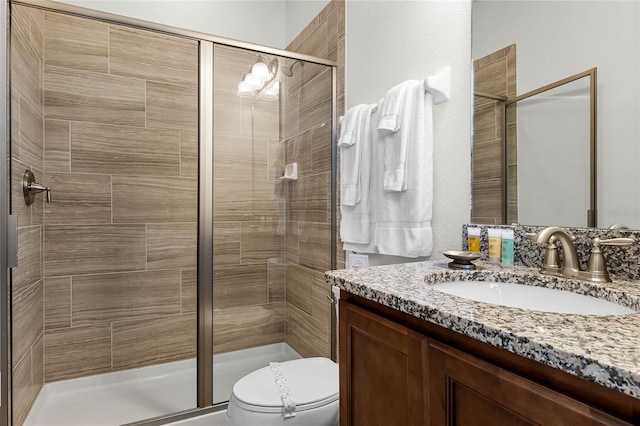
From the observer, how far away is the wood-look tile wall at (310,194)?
6.67ft

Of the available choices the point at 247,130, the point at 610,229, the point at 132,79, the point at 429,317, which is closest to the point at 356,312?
the point at 429,317

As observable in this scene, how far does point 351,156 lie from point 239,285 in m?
0.97

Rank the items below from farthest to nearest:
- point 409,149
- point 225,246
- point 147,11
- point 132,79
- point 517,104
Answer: point 147,11
point 132,79
point 225,246
point 409,149
point 517,104

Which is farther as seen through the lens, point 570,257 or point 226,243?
point 226,243

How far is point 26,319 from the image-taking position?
1658mm

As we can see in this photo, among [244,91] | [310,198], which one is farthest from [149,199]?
[310,198]

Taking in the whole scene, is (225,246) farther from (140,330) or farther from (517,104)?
(517,104)

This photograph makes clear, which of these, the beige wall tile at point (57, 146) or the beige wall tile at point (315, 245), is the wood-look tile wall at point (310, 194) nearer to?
the beige wall tile at point (315, 245)

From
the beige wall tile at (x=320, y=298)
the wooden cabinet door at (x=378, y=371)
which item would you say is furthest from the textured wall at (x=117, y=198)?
the wooden cabinet door at (x=378, y=371)

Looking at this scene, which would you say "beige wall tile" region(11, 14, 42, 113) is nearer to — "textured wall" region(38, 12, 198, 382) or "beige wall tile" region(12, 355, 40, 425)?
"textured wall" region(38, 12, 198, 382)

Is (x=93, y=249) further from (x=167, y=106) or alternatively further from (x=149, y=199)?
(x=167, y=106)

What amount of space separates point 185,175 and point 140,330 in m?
0.95

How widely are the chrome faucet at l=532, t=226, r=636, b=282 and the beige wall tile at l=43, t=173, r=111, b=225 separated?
2.06m

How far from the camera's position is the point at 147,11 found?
2279 millimetres
